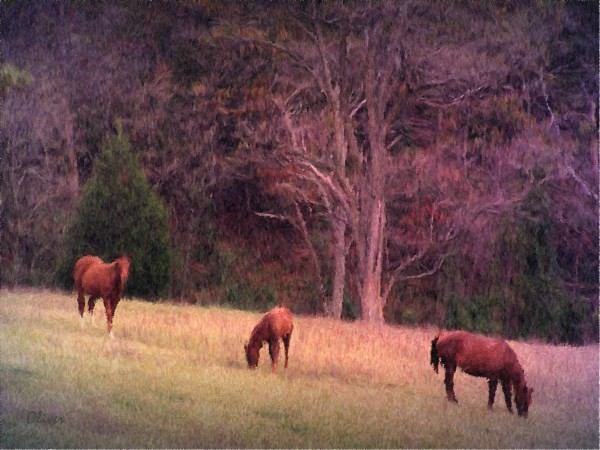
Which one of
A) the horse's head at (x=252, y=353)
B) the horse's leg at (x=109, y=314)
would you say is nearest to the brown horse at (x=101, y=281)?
the horse's leg at (x=109, y=314)

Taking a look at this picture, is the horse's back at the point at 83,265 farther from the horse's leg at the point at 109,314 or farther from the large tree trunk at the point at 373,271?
the large tree trunk at the point at 373,271

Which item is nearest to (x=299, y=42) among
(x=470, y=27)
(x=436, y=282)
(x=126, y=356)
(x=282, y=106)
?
(x=282, y=106)

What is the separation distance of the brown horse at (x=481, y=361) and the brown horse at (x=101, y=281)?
3.76 m

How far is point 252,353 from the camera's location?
8719 mm

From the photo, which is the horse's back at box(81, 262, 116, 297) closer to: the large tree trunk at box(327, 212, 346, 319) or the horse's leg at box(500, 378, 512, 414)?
the horse's leg at box(500, 378, 512, 414)

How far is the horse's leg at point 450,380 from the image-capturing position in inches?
318

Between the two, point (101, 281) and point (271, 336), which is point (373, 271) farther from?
point (101, 281)

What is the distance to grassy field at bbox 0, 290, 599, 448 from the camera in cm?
680

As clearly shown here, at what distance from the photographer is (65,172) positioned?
11625 mm

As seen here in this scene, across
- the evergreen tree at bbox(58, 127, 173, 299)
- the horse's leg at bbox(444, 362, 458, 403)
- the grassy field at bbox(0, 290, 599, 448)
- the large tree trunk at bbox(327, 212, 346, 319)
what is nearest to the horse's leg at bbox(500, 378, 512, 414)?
the grassy field at bbox(0, 290, 599, 448)

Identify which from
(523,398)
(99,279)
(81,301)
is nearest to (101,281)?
(99,279)

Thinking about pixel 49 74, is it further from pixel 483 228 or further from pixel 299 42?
pixel 483 228

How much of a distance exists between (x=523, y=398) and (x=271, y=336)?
2585 millimetres

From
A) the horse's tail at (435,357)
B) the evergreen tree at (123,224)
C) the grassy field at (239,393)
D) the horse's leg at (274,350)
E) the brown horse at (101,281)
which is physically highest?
the evergreen tree at (123,224)
